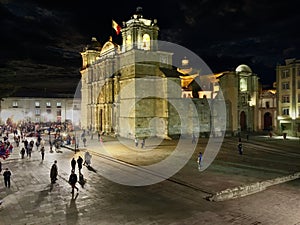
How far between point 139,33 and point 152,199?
27618 millimetres

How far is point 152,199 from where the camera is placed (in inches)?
471

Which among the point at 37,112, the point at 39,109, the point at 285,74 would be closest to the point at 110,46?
the point at 285,74

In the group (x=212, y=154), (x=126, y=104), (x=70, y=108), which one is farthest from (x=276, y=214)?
(x=70, y=108)

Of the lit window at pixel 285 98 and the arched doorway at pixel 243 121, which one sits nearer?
the lit window at pixel 285 98

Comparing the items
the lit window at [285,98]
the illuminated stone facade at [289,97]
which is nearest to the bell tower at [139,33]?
the illuminated stone facade at [289,97]

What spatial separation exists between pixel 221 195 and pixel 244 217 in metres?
2.31

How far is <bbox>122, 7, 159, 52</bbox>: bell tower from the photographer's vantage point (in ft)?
115

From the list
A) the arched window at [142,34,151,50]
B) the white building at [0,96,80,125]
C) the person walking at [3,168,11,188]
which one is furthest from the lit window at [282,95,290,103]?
the white building at [0,96,80,125]

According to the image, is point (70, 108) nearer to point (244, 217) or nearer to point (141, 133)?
point (141, 133)

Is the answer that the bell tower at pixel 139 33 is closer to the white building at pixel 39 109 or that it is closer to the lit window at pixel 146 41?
the lit window at pixel 146 41

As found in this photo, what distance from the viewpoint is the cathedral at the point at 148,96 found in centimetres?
3441

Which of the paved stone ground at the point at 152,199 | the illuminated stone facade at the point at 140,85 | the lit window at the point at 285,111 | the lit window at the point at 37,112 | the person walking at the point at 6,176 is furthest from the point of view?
the lit window at the point at 37,112

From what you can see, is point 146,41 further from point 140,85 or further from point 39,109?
point 39,109

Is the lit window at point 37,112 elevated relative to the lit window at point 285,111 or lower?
elevated
